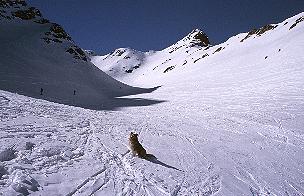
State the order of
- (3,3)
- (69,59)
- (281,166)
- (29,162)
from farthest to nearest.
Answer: (3,3) < (69,59) < (281,166) < (29,162)

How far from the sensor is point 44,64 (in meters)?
42.5

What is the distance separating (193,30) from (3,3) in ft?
397

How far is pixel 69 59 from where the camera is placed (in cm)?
5069

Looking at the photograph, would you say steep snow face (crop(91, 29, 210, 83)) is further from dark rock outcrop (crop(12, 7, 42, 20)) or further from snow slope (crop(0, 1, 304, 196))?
snow slope (crop(0, 1, 304, 196))

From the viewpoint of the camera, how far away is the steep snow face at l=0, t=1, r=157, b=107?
103 feet

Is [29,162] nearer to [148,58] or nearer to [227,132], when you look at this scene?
[227,132]

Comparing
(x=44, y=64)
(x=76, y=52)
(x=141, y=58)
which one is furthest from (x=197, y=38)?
(x=44, y=64)

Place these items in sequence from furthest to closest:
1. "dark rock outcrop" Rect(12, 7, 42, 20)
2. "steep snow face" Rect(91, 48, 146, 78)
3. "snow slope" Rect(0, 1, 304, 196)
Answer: "steep snow face" Rect(91, 48, 146, 78)
"dark rock outcrop" Rect(12, 7, 42, 20)
"snow slope" Rect(0, 1, 304, 196)

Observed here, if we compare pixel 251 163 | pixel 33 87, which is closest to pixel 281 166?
pixel 251 163

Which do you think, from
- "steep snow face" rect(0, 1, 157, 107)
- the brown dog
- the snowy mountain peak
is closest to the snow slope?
the brown dog

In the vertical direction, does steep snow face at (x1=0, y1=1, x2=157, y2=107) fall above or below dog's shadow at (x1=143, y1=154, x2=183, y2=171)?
above

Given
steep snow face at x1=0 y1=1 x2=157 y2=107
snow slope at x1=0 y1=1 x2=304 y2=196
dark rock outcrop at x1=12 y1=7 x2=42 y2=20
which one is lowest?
snow slope at x1=0 y1=1 x2=304 y2=196

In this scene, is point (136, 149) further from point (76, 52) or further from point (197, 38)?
point (197, 38)

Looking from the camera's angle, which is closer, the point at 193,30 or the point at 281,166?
the point at 281,166
